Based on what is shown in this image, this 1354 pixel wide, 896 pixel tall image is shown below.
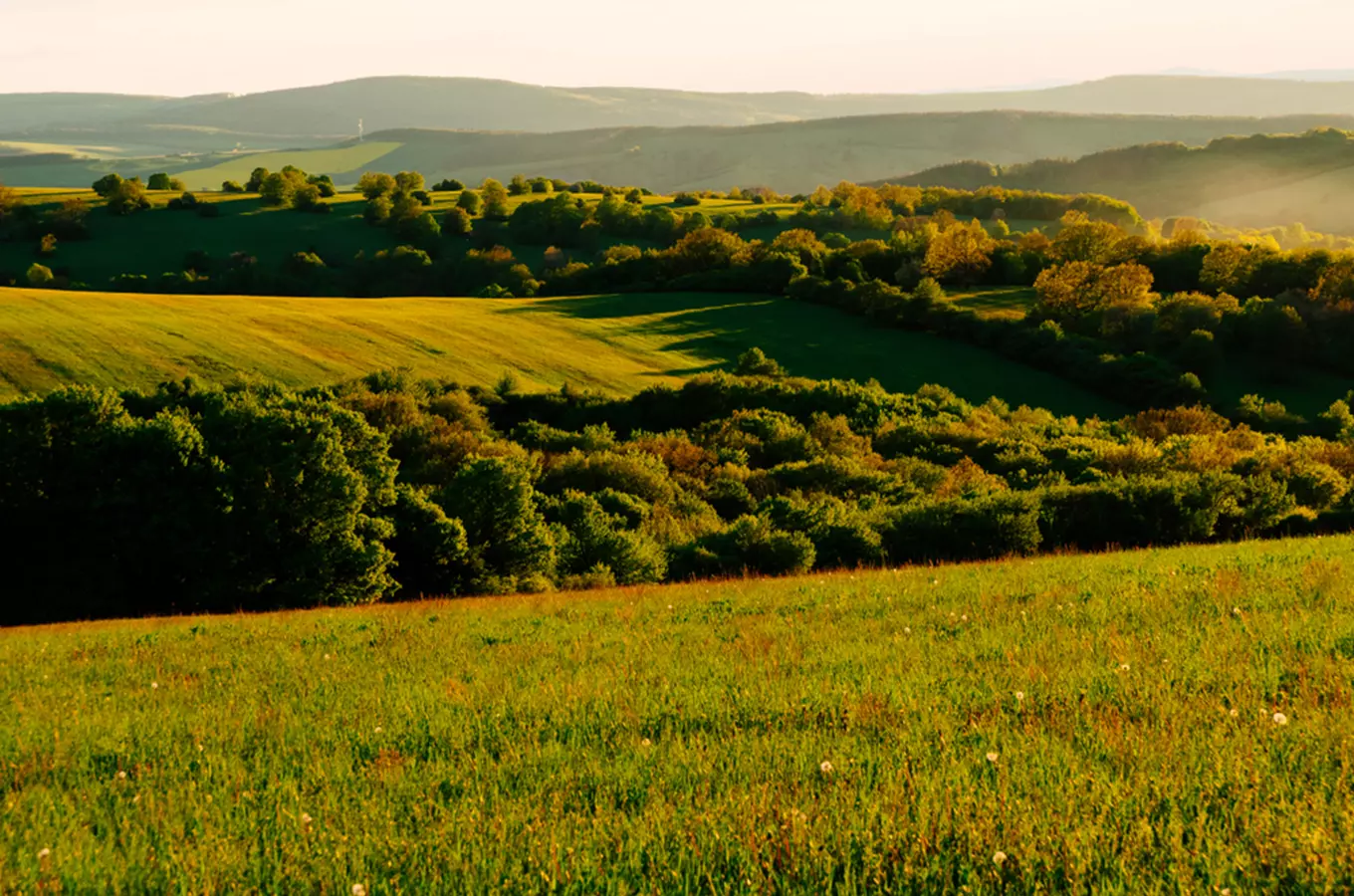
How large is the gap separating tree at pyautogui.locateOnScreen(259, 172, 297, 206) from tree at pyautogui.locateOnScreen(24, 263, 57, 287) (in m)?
55.7

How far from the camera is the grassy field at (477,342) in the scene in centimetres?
6950

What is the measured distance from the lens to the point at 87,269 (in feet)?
432

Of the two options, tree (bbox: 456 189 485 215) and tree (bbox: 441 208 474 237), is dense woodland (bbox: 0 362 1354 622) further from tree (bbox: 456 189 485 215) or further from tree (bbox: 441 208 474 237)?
tree (bbox: 456 189 485 215)

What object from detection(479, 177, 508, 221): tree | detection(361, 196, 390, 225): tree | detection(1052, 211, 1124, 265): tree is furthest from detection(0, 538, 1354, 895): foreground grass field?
detection(479, 177, 508, 221): tree

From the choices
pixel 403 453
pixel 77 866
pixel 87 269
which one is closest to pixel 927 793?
pixel 77 866

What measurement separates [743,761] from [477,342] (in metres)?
82.8

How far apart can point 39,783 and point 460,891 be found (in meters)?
4.82

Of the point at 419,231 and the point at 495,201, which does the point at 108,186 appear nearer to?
the point at 419,231

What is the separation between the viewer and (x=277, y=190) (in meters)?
174

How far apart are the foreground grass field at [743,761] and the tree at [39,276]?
129338 mm

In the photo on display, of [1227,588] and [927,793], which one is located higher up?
[927,793]

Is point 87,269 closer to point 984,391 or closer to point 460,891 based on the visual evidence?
point 984,391

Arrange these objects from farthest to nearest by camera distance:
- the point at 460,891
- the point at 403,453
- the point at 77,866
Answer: the point at 403,453 < the point at 77,866 < the point at 460,891

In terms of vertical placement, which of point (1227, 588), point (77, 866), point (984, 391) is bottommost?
point (984, 391)
